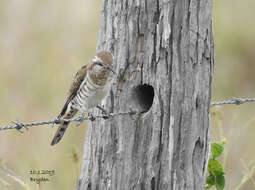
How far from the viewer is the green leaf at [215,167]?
4.95m

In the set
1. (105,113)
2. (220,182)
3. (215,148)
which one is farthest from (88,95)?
(220,182)

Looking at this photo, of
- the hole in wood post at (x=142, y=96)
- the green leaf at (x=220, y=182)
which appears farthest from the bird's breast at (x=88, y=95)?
the green leaf at (x=220, y=182)

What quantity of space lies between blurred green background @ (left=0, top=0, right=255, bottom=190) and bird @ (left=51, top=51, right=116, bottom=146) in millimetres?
1220

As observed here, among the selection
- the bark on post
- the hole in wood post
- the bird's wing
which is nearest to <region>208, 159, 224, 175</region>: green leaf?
the bark on post

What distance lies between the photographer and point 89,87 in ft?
17.6

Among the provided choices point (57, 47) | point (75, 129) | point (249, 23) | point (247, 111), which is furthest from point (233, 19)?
point (75, 129)

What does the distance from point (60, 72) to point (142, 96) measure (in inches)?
154

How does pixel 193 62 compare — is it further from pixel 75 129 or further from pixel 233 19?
pixel 233 19

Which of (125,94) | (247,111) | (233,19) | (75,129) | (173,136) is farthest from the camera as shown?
(233,19)

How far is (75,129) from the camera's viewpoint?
24.8ft

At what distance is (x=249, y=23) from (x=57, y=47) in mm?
3851

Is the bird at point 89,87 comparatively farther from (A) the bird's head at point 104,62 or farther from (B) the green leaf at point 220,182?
(B) the green leaf at point 220,182

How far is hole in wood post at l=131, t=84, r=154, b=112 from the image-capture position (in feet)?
14.9

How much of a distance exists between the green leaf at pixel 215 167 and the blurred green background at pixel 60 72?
2.01 meters
